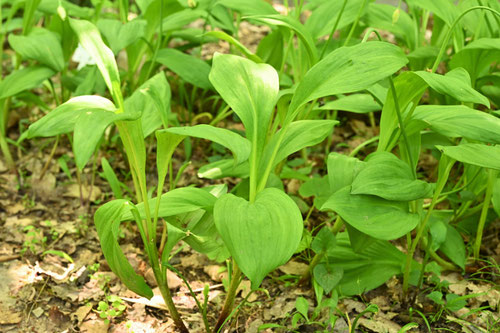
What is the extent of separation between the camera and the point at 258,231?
3.94ft

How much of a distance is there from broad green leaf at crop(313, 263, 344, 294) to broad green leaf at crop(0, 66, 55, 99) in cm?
129

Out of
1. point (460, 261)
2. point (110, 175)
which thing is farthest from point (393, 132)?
point (110, 175)

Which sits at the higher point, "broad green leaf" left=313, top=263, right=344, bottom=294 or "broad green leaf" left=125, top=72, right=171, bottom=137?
"broad green leaf" left=125, top=72, right=171, bottom=137

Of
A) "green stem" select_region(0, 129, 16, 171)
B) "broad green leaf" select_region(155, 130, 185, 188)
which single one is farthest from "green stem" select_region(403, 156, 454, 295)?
"green stem" select_region(0, 129, 16, 171)

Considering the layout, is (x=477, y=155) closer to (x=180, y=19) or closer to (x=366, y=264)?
(x=366, y=264)

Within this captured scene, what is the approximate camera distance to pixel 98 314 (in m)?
1.69

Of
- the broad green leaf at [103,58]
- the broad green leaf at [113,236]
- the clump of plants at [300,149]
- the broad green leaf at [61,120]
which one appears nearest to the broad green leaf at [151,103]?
the clump of plants at [300,149]

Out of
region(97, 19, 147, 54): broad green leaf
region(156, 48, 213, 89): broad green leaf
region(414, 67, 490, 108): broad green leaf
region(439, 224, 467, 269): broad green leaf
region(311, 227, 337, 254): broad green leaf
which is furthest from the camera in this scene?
region(156, 48, 213, 89): broad green leaf

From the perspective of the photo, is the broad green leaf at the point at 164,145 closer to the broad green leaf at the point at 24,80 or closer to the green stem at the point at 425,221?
the green stem at the point at 425,221

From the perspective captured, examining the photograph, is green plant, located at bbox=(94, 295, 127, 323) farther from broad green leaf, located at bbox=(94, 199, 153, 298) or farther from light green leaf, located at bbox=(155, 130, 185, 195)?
light green leaf, located at bbox=(155, 130, 185, 195)

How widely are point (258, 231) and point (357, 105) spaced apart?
822 millimetres

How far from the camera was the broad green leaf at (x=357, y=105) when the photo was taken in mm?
1819

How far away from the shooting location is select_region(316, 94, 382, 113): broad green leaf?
1819 millimetres

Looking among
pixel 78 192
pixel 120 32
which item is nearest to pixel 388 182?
pixel 120 32
